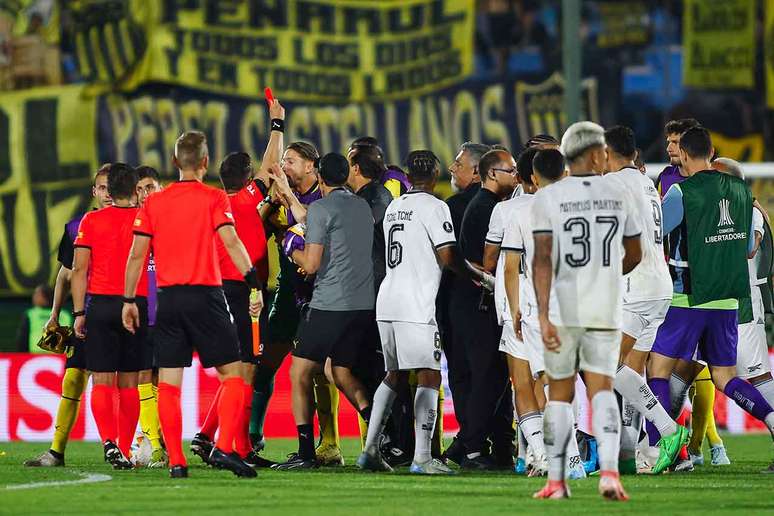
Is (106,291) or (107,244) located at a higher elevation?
(107,244)

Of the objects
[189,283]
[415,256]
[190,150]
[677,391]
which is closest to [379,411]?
[415,256]

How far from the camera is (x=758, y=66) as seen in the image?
861 inches

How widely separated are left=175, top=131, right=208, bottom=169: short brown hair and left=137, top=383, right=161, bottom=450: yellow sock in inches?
87.9

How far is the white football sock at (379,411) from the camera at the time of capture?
1054 cm

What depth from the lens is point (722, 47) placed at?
71.9 feet

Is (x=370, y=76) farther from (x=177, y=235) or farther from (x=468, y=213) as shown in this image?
(x=177, y=235)

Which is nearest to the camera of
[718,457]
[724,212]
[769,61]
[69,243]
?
[724,212]

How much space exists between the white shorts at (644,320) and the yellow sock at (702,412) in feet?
5.12

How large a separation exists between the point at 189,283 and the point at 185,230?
0.32 meters

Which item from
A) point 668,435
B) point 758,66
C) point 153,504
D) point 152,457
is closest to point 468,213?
point 668,435

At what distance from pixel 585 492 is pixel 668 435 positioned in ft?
5.20

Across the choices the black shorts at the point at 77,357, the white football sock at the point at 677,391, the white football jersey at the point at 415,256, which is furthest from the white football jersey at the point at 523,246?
the black shorts at the point at 77,357

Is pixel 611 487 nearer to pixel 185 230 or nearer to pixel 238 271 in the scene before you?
pixel 185 230

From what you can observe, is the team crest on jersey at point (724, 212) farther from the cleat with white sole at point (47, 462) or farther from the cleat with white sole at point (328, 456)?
the cleat with white sole at point (47, 462)
